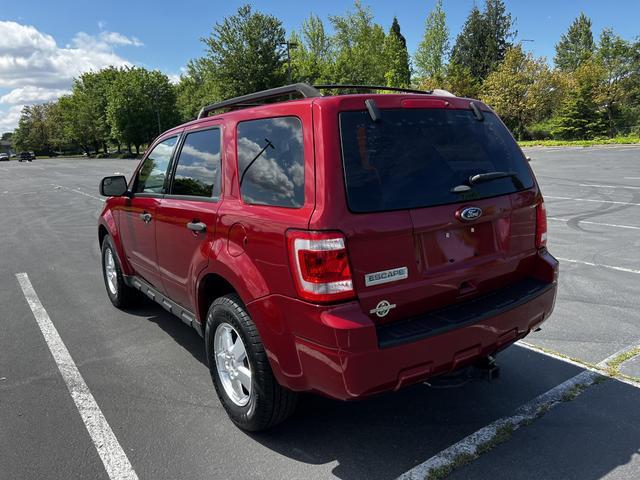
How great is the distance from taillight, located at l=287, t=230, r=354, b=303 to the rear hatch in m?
0.05

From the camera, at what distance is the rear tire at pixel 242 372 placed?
8.81ft

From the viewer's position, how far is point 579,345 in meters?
3.96

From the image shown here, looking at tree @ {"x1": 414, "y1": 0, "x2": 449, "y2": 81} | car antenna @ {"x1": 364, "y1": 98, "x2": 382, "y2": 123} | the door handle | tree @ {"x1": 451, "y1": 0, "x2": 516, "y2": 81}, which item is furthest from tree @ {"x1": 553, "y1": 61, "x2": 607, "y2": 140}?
the door handle

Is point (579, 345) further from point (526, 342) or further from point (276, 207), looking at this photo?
point (276, 207)

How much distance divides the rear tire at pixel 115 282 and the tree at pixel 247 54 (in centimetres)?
5321

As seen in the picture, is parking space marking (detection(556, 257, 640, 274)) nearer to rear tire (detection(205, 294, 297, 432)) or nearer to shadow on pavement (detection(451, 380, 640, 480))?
shadow on pavement (detection(451, 380, 640, 480))

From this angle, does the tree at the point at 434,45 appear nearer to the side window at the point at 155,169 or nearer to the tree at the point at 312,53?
Answer: the tree at the point at 312,53

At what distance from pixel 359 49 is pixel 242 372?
56.7m

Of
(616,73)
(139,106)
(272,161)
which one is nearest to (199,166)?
(272,161)

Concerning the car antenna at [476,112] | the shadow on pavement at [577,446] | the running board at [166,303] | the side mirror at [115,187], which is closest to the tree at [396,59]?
the side mirror at [115,187]

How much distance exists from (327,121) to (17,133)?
137 meters

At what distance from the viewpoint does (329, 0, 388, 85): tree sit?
5400cm

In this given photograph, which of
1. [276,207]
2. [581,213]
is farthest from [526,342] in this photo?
[581,213]

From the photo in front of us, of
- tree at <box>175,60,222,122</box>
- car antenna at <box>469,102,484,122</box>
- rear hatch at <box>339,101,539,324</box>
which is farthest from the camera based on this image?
tree at <box>175,60,222,122</box>
